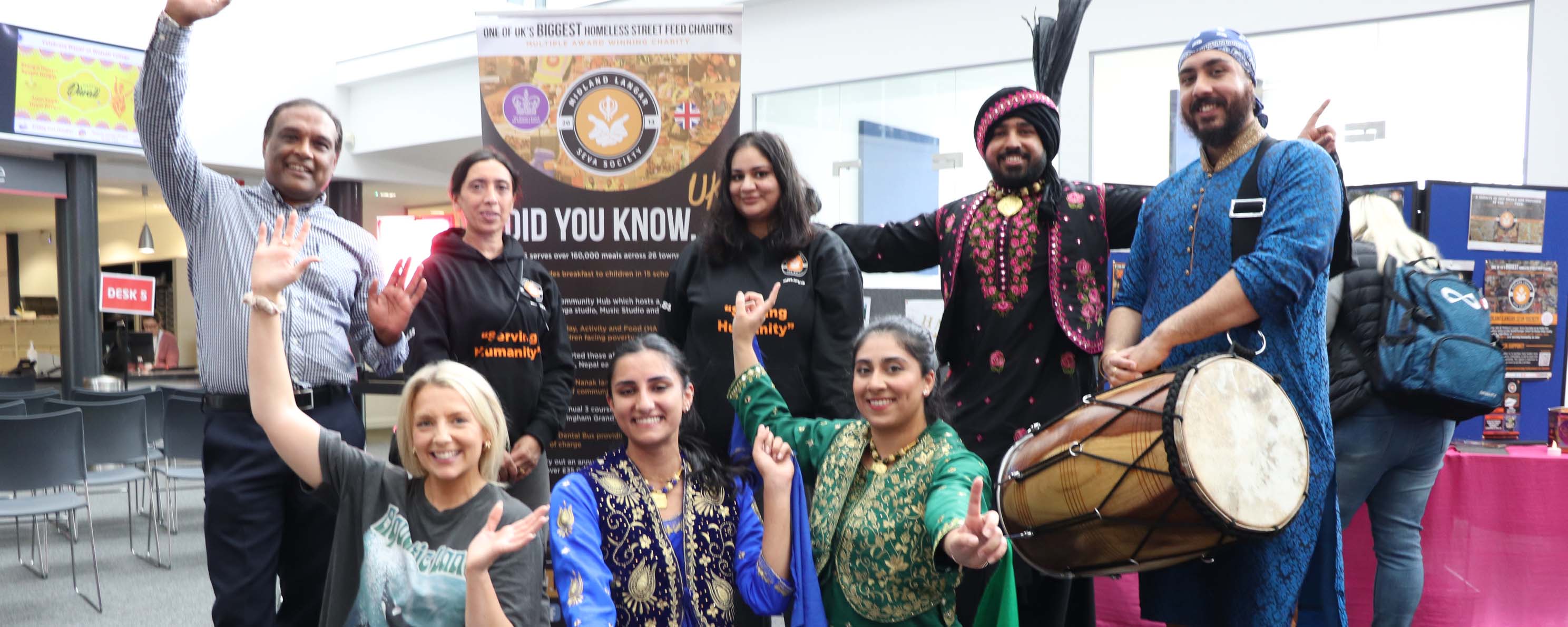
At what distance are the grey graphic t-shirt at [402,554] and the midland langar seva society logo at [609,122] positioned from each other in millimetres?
1834

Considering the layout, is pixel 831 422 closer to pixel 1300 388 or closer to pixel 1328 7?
pixel 1300 388

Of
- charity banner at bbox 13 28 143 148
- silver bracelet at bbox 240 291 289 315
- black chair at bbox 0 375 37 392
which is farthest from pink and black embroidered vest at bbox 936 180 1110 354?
black chair at bbox 0 375 37 392

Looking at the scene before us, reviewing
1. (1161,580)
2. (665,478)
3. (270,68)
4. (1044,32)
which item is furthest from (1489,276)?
(270,68)

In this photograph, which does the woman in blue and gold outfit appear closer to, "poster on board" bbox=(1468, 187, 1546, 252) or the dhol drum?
the dhol drum

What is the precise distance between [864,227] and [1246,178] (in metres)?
1.13

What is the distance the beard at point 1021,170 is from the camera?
2.51 m

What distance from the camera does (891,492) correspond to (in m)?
2.01

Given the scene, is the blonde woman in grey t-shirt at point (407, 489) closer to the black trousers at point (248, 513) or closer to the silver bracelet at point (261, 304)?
the silver bracelet at point (261, 304)

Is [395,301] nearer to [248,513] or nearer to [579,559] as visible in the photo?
[248,513]

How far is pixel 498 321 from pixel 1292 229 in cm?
199

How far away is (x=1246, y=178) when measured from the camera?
208 centimetres

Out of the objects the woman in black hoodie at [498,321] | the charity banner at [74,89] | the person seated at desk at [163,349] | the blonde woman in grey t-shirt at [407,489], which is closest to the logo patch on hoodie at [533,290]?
the woman in black hoodie at [498,321]

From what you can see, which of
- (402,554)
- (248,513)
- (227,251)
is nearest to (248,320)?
(227,251)

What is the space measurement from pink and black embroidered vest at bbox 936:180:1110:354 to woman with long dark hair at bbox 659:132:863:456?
30 centimetres
